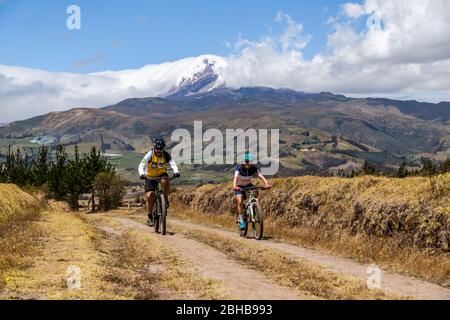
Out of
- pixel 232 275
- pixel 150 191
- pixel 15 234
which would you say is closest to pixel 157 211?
pixel 150 191

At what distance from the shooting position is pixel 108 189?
89438 millimetres

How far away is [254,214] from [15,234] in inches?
356

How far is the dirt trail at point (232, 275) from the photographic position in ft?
30.1

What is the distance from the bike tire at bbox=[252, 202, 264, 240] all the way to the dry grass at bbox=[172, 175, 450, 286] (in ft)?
4.22

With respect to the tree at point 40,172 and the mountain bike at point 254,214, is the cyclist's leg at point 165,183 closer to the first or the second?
the mountain bike at point 254,214

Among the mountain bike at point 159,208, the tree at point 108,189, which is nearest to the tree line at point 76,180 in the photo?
the tree at point 108,189

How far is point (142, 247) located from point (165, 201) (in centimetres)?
456

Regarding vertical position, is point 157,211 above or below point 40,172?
above

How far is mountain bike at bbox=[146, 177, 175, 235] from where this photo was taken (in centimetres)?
2000

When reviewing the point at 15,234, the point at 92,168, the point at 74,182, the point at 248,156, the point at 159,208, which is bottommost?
the point at 74,182

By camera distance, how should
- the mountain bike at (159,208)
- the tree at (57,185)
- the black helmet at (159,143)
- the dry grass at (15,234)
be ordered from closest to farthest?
the dry grass at (15,234)
the black helmet at (159,143)
the mountain bike at (159,208)
the tree at (57,185)

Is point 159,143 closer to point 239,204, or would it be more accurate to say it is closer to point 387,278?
point 239,204

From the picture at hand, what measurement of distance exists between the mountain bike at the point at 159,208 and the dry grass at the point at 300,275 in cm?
371

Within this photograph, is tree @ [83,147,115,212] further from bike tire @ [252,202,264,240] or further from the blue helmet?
bike tire @ [252,202,264,240]
